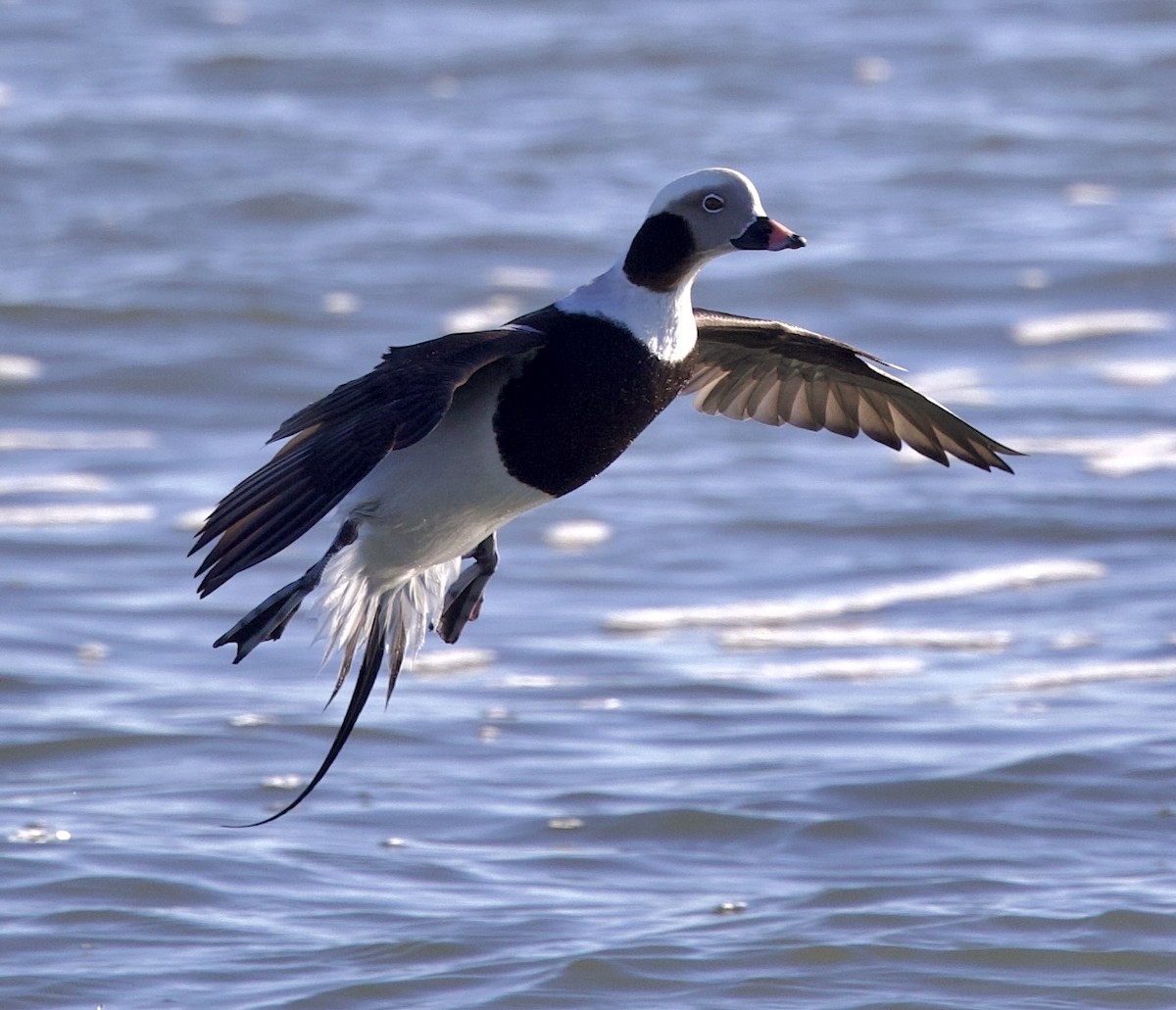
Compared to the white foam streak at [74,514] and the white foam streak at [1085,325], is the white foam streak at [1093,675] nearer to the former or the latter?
the white foam streak at [74,514]

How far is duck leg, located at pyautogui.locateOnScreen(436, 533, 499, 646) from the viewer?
15.3 ft

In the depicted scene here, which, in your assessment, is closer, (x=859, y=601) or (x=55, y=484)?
(x=859, y=601)

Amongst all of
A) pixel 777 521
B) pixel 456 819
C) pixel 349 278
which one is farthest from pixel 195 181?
pixel 456 819

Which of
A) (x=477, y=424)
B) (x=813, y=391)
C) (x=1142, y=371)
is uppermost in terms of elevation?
(x=477, y=424)

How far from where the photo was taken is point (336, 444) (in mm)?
3553

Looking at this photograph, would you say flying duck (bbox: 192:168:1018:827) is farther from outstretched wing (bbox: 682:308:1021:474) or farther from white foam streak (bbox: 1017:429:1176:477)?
white foam streak (bbox: 1017:429:1176:477)

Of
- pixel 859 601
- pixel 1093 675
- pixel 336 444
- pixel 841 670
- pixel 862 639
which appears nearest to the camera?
pixel 336 444

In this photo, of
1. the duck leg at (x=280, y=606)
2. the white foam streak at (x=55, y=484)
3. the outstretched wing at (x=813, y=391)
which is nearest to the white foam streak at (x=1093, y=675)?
the outstretched wing at (x=813, y=391)

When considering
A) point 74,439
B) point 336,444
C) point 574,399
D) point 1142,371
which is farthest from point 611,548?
point 336,444

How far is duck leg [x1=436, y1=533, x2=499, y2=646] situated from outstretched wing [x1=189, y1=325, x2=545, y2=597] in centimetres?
97

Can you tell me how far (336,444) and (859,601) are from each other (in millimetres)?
→ 3004

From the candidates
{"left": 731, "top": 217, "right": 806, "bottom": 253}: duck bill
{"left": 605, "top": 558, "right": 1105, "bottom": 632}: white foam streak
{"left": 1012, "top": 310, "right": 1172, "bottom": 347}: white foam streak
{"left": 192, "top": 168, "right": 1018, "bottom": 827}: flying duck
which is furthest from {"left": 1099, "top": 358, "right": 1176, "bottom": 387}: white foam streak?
{"left": 731, "top": 217, "right": 806, "bottom": 253}: duck bill

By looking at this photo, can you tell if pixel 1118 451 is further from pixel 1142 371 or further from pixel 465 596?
pixel 465 596

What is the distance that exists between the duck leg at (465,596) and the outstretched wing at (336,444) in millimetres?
973
